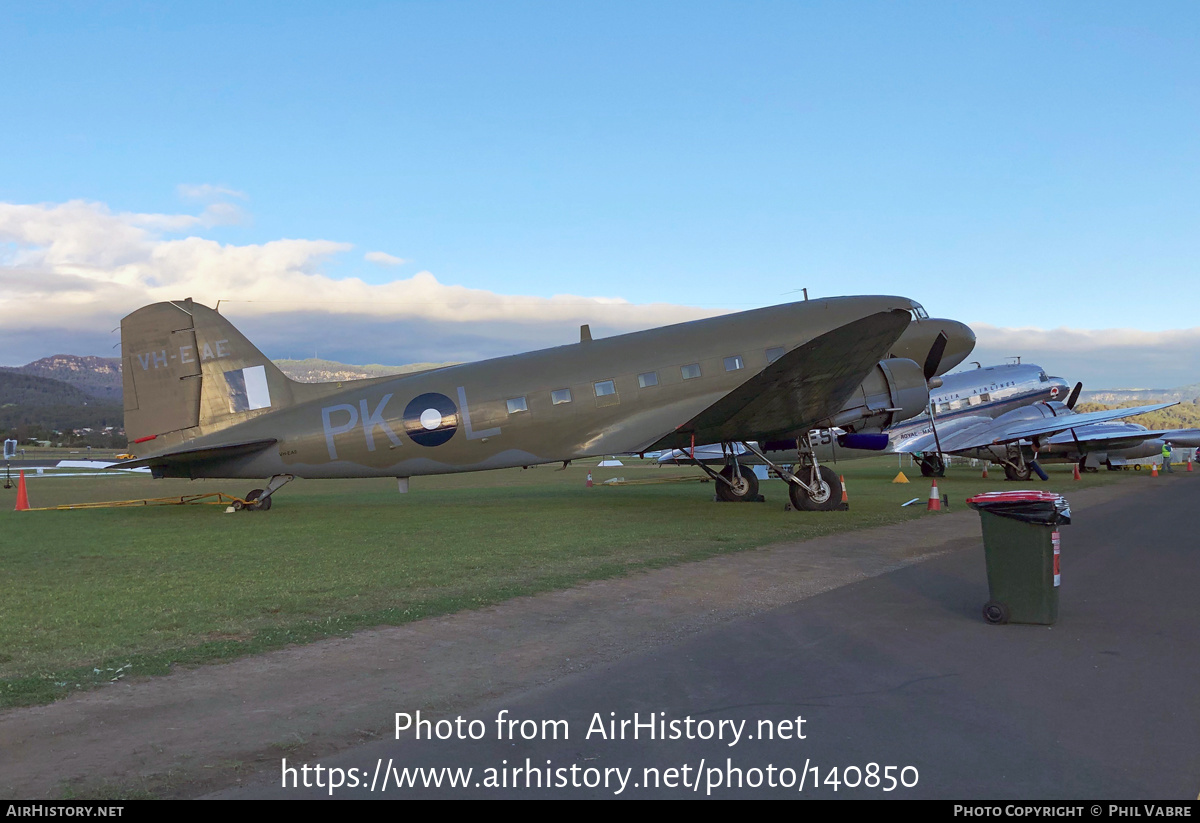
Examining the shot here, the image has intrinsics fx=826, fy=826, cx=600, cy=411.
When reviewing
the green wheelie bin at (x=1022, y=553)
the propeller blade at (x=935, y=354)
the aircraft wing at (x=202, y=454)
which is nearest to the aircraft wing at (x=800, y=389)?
the propeller blade at (x=935, y=354)

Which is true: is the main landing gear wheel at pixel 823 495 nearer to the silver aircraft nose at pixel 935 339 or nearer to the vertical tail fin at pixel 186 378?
the silver aircraft nose at pixel 935 339

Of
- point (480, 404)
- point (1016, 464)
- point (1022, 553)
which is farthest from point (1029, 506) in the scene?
point (1016, 464)

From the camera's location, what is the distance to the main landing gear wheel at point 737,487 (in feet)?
69.1

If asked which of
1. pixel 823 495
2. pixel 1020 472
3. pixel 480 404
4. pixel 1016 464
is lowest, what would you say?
pixel 1020 472

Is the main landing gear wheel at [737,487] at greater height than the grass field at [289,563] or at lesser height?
lesser

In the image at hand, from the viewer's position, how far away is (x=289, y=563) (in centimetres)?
1121

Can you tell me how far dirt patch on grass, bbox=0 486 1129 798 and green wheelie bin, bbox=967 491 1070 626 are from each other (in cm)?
214

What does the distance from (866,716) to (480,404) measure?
13.7 metres

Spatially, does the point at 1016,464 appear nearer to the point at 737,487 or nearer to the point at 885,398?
the point at 737,487

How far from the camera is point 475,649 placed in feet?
22.0

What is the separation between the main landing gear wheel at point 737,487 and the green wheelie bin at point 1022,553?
44.8 ft

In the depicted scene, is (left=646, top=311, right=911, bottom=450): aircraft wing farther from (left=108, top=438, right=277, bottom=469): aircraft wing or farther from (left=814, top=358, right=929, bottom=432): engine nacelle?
(left=108, top=438, right=277, bottom=469): aircraft wing
